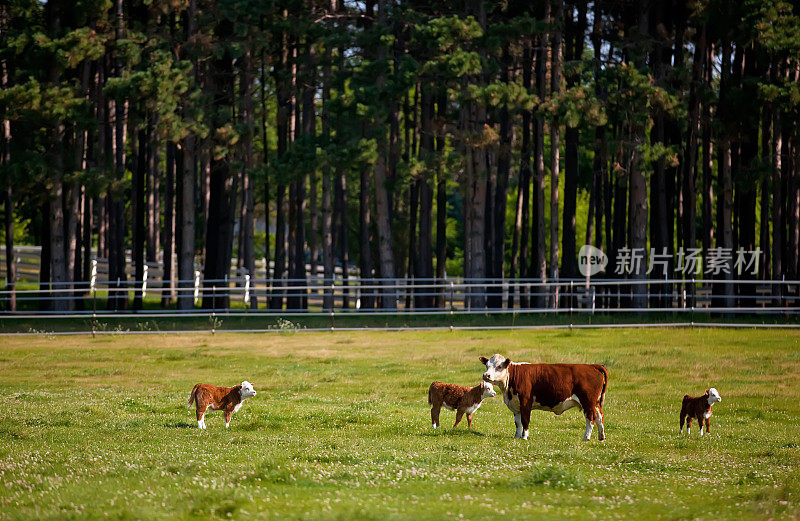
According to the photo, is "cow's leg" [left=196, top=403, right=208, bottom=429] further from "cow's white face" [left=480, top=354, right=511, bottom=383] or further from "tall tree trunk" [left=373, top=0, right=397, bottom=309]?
"tall tree trunk" [left=373, top=0, right=397, bottom=309]

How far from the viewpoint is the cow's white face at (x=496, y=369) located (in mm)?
13016

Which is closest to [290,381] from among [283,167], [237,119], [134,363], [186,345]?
[134,363]

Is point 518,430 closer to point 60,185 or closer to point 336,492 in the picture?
point 336,492

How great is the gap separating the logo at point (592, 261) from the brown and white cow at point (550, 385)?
98.0 feet

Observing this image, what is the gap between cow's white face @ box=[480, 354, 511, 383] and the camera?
13.0 metres

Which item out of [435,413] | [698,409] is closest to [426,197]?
[698,409]

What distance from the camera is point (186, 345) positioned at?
2803cm

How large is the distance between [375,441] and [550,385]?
96.5 inches

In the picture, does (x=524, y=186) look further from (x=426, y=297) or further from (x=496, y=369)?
(x=496, y=369)

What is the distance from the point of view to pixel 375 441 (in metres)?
13.7

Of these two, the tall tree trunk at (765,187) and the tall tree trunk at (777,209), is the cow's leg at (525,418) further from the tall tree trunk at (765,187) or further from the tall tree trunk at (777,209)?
the tall tree trunk at (777,209)

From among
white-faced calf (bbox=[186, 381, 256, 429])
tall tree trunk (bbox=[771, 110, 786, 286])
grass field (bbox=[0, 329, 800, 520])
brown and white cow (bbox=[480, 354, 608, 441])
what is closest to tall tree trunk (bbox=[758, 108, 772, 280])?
tall tree trunk (bbox=[771, 110, 786, 286])

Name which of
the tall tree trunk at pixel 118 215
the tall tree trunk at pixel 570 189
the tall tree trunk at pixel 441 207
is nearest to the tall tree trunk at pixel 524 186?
the tall tree trunk at pixel 570 189

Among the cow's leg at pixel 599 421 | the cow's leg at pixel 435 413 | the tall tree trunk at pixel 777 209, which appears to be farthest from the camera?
the tall tree trunk at pixel 777 209
